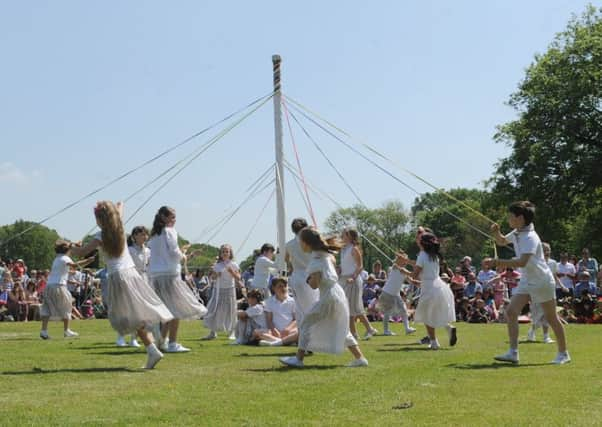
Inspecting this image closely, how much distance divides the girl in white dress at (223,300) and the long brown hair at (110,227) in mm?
5830

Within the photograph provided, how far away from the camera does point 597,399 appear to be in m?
6.25

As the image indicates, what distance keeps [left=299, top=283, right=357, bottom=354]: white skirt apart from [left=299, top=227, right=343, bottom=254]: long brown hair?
1.43ft

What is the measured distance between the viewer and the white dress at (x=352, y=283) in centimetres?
1285

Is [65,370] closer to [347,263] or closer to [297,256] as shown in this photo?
[297,256]

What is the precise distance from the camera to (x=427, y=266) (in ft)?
39.3

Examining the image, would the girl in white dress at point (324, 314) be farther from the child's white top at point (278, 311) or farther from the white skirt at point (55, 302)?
the white skirt at point (55, 302)

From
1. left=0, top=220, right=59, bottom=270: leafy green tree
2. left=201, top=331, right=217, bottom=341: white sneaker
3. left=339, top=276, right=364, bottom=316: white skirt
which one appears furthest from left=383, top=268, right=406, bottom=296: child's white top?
left=0, top=220, right=59, bottom=270: leafy green tree

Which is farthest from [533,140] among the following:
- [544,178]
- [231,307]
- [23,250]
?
[23,250]

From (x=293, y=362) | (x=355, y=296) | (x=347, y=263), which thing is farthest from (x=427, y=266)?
(x=293, y=362)

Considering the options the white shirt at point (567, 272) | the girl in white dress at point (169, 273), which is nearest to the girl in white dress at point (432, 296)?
the girl in white dress at point (169, 273)

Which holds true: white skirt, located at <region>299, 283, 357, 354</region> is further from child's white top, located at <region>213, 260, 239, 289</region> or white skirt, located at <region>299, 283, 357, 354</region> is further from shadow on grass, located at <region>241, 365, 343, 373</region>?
child's white top, located at <region>213, 260, 239, 289</region>

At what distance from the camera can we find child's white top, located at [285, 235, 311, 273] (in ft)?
33.9

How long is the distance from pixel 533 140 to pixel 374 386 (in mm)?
30699

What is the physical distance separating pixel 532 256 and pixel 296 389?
3747mm
